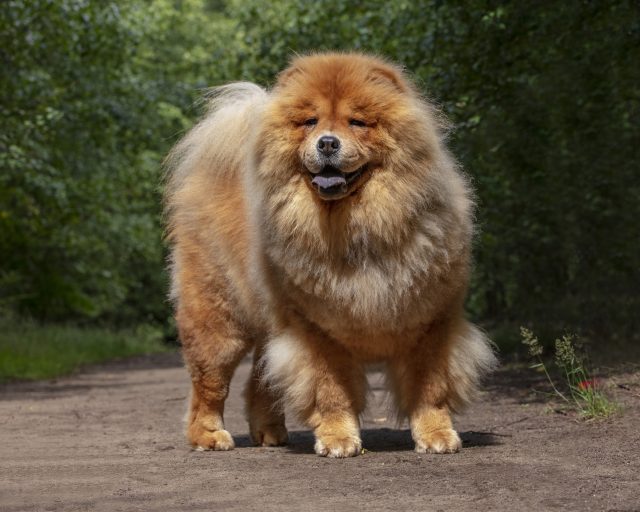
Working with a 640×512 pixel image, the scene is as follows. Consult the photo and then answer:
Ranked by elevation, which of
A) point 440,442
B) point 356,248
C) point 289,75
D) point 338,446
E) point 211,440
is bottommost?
point 211,440

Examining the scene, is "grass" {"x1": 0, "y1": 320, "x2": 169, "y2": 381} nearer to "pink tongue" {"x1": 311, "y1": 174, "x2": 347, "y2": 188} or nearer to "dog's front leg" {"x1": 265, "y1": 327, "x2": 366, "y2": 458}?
"dog's front leg" {"x1": 265, "y1": 327, "x2": 366, "y2": 458}

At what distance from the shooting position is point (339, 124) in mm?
5453

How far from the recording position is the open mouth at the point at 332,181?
5.39 meters

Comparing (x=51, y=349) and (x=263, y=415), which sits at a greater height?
(x=263, y=415)

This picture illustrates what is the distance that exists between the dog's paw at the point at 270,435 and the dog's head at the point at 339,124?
1726 mm

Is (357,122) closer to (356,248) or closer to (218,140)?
(356,248)

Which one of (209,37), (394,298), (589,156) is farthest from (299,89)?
(209,37)

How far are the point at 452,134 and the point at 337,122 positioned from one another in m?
4.12

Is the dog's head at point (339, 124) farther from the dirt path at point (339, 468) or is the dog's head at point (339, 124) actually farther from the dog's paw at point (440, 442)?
the dirt path at point (339, 468)

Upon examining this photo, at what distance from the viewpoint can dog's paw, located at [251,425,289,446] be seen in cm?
657

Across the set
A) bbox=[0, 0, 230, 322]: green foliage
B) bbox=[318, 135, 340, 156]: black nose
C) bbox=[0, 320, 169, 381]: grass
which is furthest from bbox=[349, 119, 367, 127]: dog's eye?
bbox=[0, 320, 169, 381]: grass

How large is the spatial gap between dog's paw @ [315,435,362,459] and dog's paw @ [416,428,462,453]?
327 millimetres

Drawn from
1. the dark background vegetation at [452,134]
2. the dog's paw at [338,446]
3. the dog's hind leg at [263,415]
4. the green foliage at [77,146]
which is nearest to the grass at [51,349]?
the green foliage at [77,146]

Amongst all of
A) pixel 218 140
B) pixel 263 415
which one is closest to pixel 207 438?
pixel 263 415
